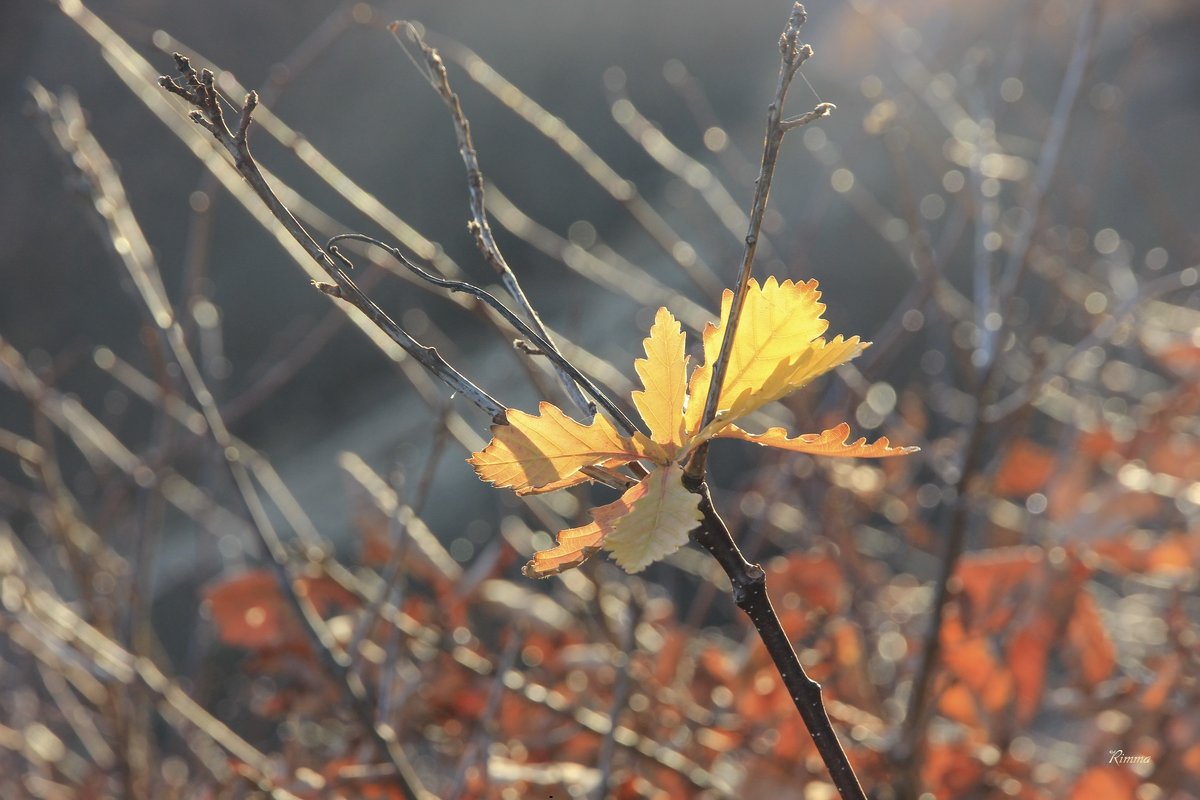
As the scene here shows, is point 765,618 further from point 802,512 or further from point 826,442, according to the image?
point 802,512

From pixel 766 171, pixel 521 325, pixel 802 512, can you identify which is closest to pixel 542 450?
pixel 521 325

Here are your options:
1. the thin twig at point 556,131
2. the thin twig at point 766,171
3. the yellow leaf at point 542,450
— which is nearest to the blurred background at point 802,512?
the thin twig at point 556,131

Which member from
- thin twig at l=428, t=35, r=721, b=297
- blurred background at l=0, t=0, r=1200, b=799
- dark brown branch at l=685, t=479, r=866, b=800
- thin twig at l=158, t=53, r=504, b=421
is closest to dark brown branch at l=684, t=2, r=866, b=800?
dark brown branch at l=685, t=479, r=866, b=800

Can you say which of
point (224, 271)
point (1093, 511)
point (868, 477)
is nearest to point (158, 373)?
point (868, 477)

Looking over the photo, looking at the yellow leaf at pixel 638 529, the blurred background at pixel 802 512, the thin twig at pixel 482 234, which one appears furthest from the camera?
the blurred background at pixel 802 512

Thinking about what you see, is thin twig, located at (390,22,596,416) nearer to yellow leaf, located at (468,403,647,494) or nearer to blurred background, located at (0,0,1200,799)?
yellow leaf, located at (468,403,647,494)

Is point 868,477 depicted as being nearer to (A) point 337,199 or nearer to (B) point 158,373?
(B) point 158,373

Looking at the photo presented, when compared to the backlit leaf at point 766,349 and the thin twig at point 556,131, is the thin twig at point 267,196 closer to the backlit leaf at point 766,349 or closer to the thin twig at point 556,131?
the backlit leaf at point 766,349
